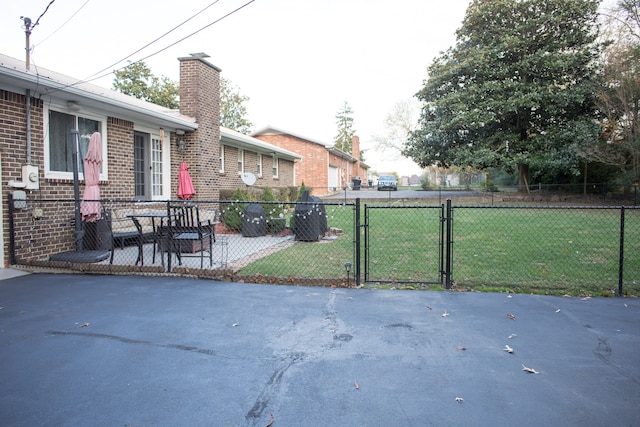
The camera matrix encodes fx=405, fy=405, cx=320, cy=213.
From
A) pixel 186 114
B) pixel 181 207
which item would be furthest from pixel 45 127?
pixel 186 114

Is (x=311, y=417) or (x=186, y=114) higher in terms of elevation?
(x=186, y=114)

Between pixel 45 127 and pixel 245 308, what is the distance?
5823 millimetres

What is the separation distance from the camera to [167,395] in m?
2.75

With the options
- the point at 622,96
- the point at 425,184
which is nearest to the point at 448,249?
the point at 622,96

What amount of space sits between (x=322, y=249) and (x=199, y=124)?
5964mm

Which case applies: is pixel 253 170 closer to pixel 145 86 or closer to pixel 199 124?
pixel 199 124

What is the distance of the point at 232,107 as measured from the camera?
4375 centimetres

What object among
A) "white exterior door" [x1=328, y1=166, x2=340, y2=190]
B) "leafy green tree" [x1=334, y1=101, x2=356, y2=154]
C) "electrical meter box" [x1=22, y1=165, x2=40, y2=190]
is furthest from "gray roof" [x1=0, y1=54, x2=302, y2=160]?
"leafy green tree" [x1=334, y1=101, x2=356, y2=154]

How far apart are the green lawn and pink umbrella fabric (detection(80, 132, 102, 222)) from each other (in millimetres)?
2897

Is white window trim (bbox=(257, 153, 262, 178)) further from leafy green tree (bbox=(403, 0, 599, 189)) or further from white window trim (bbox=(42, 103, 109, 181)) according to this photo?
leafy green tree (bbox=(403, 0, 599, 189))

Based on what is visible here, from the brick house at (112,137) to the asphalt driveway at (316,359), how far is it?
9.80ft

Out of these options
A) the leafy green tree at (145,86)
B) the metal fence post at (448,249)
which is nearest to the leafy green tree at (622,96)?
the metal fence post at (448,249)

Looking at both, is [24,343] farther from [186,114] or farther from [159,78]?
[159,78]

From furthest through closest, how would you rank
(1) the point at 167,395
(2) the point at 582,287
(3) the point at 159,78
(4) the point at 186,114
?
(3) the point at 159,78
(4) the point at 186,114
(2) the point at 582,287
(1) the point at 167,395
